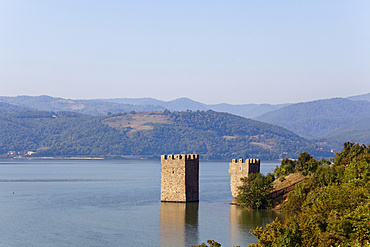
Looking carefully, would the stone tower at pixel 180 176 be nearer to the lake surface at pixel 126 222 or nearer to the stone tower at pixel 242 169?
the lake surface at pixel 126 222

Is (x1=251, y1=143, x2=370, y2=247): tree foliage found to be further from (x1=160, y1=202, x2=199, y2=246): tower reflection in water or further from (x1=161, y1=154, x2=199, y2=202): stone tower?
(x1=161, y1=154, x2=199, y2=202): stone tower

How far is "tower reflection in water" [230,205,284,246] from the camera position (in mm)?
50941

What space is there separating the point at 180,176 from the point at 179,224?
426 inches

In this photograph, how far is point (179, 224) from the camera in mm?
58312

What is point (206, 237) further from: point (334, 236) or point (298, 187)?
point (334, 236)

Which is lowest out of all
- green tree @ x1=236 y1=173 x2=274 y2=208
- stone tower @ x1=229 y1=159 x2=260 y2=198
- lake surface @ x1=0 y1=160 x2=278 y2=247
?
lake surface @ x1=0 y1=160 x2=278 y2=247

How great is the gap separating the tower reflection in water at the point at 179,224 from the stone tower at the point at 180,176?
1.10 metres

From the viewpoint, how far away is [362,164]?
183ft

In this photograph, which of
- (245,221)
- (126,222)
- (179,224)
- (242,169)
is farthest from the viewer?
(242,169)

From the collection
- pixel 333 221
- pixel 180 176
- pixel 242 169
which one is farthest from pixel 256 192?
pixel 333 221

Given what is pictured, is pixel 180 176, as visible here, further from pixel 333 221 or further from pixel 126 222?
pixel 333 221

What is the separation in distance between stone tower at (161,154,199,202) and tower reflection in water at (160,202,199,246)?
3.62 ft

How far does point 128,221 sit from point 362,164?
25308 mm

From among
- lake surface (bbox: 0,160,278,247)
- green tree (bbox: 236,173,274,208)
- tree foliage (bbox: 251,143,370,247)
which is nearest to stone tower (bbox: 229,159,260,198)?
green tree (bbox: 236,173,274,208)
